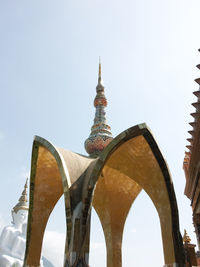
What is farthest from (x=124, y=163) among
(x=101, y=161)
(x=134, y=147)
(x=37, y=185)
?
(x=37, y=185)

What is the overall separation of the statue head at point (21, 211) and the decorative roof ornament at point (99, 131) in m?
12.3

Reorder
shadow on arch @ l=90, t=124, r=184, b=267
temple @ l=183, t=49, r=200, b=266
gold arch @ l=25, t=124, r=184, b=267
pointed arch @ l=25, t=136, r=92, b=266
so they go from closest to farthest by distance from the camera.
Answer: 1. gold arch @ l=25, t=124, r=184, b=267
2. shadow on arch @ l=90, t=124, r=184, b=267
3. pointed arch @ l=25, t=136, r=92, b=266
4. temple @ l=183, t=49, r=200, b=266

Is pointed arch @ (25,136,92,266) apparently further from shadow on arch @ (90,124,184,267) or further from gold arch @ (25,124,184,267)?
shadow on arch @ (90,124,184,267)

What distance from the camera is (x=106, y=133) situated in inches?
481

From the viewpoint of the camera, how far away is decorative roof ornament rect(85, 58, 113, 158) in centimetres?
1169

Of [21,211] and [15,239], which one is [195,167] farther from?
[21,211]

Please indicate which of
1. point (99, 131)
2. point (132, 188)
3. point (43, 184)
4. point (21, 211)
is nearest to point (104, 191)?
point (132, 188)

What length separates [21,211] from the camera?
850 inches

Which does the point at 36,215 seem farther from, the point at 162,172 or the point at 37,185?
the point at 162,172

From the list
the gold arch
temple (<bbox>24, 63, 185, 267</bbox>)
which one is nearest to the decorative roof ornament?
temple (<bbox>24, 63, 185, 267</bbox>)

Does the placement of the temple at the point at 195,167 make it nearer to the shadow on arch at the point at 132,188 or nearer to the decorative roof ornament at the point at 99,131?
the shadow on arch at the point at 132,188

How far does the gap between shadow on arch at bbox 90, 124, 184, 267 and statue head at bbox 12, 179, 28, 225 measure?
10964 mm

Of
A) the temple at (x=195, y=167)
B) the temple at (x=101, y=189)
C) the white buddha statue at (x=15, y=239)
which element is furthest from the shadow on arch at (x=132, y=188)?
the white buddha statue at (x=15, y=239)

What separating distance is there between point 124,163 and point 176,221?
3.14 m
